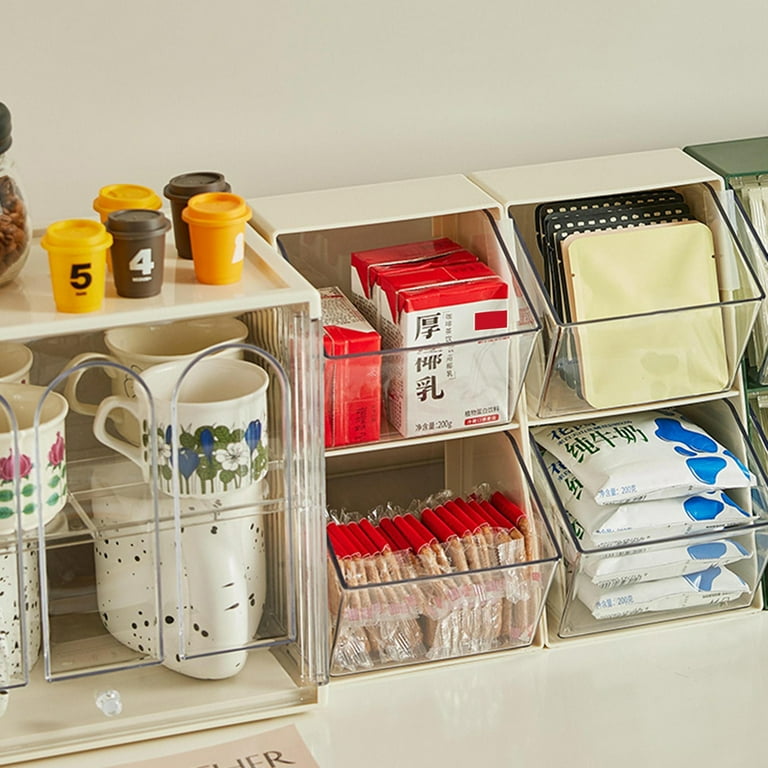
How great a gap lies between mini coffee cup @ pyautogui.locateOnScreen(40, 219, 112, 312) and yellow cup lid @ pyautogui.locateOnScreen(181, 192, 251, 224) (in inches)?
3.8

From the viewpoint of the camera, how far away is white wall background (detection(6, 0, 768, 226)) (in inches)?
69.6

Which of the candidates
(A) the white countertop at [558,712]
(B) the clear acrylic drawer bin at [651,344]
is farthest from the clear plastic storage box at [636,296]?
(A) the white countertop at [558,712]

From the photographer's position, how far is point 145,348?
154 centimetres

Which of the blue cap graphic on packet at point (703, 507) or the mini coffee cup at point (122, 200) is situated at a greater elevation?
the mini coffee cup at point (122, 200)

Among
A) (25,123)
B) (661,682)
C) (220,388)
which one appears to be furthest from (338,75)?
(661,682)

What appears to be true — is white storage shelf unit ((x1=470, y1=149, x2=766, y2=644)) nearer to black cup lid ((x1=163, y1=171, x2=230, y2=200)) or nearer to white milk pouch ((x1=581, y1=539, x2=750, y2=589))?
white milk pouch ((x1=581, y1=539, x2=750, y2=589))

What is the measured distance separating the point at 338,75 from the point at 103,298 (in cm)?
60

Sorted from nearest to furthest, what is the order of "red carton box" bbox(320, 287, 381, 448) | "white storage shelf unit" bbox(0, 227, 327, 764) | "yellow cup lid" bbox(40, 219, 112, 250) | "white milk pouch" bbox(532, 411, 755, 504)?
"yellow cup lid" bbox(40, 219, 112, 250)
"white storage shelf unit" bbox(0, 227, 327, 764)
"red carton box" bbox(320, 287, 381, 448)
"white milk pouch" bbox(532, 411, 755, 504)

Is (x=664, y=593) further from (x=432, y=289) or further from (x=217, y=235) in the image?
(x=217, y=235)

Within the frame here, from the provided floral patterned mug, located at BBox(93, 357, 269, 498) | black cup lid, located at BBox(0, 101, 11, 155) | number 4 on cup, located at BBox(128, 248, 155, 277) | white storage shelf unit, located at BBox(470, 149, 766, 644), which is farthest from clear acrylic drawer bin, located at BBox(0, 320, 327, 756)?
white storage shelf unit, located at BBox(470, 149, 766, 644)

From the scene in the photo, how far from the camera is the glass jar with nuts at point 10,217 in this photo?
1.39 metres

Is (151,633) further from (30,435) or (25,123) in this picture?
(25,123)

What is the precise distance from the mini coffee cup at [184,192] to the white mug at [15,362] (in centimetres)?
21

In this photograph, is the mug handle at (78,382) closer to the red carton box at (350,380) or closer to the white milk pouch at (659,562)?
the red carton box at (350,380)
